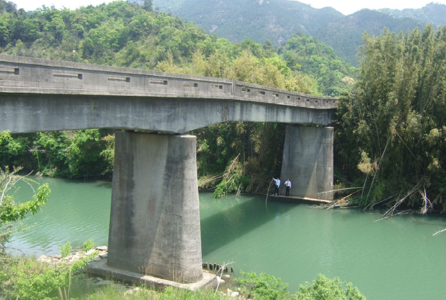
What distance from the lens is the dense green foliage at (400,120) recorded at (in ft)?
69.9

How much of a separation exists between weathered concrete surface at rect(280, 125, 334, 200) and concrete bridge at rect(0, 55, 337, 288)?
31.4 feet

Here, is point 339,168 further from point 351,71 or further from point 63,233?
point 351,71

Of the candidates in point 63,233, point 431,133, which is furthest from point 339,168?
point 63,233

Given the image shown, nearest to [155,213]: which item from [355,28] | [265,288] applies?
[265,288]

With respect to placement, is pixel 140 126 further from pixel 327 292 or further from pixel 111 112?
pixel 327 292

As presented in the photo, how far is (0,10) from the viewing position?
349ft

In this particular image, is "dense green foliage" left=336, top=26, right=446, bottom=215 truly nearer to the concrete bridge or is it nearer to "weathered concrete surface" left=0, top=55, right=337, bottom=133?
"weathered concrete surface" left=0, top=55, right=337, bottom=133

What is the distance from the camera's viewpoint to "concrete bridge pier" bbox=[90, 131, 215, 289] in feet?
41.3

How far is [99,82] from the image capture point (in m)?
10.4

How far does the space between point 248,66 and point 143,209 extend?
18.2 m

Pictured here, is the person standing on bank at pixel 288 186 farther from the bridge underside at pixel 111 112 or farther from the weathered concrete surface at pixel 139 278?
the weathered concrete surface at pixel 139 278

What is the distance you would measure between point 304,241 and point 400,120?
8.56 metres

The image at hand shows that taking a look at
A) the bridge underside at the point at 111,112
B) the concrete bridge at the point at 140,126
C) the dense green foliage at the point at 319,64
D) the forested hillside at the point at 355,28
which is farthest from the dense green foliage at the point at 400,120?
the forested hillside at the point at 355,28

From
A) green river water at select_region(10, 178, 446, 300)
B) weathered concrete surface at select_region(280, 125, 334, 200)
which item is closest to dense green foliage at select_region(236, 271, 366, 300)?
green river water at select_region(10, 178, 446, 300)
